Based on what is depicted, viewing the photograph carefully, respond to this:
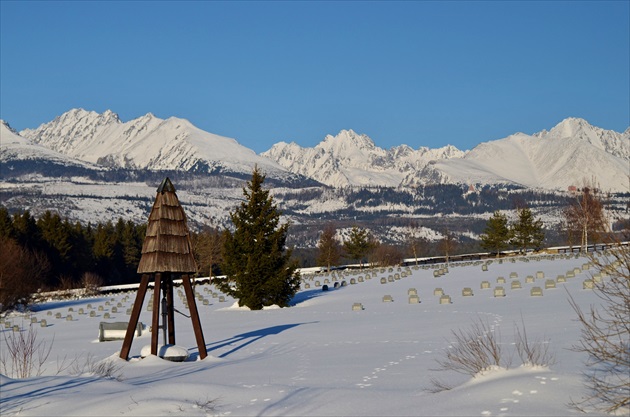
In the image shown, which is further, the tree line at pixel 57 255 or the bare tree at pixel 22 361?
the tree line at pixel 57 255

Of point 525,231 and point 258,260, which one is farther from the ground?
point 525,231

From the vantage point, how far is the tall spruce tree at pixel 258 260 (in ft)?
136

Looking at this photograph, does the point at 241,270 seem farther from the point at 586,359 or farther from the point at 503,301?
the point at 586,359

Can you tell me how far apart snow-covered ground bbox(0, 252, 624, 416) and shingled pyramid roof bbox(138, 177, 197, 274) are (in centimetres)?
247

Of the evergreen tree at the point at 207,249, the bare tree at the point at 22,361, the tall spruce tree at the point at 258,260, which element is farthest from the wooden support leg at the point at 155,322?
the evergreen tree at the point at 207,249

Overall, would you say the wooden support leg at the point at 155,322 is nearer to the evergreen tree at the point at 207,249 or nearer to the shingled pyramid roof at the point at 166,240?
the shingled pyramid roof at the point at 166,240

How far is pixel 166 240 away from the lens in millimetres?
21547

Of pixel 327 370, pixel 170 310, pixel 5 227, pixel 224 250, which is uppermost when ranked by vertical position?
pixel 5 227

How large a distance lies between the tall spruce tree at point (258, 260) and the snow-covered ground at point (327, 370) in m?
2.61

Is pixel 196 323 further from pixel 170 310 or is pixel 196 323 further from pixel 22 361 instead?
pixel 22 361

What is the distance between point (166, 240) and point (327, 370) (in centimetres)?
629

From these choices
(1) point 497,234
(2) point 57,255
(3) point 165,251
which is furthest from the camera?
(1) point 497,234

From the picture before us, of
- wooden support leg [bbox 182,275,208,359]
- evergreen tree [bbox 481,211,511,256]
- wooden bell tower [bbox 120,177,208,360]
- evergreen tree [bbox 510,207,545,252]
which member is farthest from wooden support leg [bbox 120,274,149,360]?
evergreen tree [bbox 481,211,511,256]

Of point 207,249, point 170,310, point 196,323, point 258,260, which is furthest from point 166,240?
point 207,249
